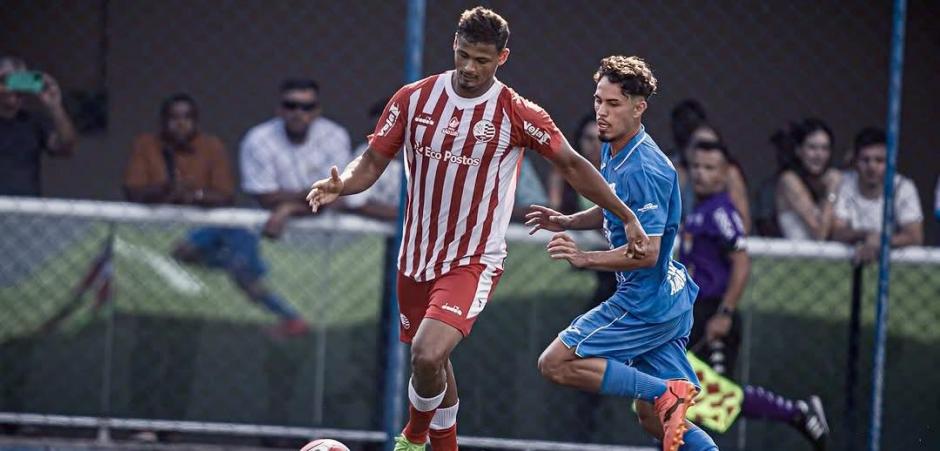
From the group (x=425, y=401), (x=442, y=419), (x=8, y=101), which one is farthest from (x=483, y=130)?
(x=8, y=101)

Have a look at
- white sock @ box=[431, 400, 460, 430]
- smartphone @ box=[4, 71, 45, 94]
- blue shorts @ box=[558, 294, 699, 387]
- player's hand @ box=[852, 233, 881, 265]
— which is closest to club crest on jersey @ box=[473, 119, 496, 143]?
blue shorts @ box=[558, 294, 699, 387]

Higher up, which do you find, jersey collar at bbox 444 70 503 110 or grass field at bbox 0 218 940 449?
jersey collar at bbox 444 70 503 110

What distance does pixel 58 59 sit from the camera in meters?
8.03

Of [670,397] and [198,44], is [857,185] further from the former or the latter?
[198,44]

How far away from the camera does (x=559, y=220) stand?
5539 millimetres

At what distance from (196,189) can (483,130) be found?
86.2 inches

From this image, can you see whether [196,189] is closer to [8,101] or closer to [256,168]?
[256,168]

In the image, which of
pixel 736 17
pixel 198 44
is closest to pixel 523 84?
pixel 736 17

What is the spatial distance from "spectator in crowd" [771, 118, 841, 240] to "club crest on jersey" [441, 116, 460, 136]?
2582 millimetres

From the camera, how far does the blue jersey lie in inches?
211

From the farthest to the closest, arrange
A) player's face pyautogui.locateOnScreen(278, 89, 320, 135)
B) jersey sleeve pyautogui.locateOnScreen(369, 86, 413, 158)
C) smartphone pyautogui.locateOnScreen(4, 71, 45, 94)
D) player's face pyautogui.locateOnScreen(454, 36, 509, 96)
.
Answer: player's face pyautogui.locateOnScreen(278, 89, 320, 135)
smartphone pyautogui.locateOnScreen(4, 71, 45, 94)
jersey sleeve pyautogui.locateOnScreen(369, 86, 413, 158)
player's face pyautogui.locateOnScreen(454, 36, 509, 96)

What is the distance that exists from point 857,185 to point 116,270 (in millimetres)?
3862

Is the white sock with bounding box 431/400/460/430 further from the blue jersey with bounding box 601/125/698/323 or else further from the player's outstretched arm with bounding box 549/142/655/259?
the player's outstretched arm with bounding box 549/142/655/259

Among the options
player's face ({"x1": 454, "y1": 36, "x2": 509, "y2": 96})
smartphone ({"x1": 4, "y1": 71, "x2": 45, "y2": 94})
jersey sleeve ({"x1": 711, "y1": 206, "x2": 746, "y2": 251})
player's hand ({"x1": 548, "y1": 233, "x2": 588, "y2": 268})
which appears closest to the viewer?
player's hand ({"x1": 548, "y1": 233, "x2": 588, "y2": 268})
